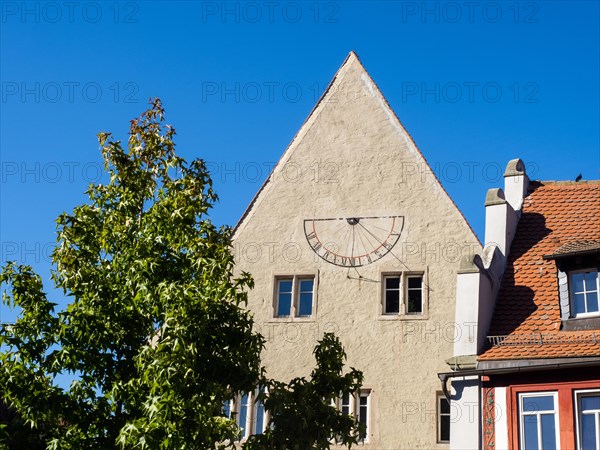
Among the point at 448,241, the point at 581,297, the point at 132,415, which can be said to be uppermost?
the point at 448,241

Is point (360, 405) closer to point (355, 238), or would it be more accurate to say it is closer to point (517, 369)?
point (355, 238)

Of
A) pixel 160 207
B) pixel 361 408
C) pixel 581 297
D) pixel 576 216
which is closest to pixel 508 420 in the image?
pixel 581 297

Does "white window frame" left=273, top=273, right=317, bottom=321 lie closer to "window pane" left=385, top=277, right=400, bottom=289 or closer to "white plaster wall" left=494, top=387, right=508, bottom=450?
"window pane" left=385, top=277, right=400, bottom=289

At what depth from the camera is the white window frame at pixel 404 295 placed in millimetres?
23703

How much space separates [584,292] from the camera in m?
20.8

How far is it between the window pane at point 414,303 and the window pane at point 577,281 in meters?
3.81

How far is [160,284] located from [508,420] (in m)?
7.17

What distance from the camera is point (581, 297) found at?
20781 mm

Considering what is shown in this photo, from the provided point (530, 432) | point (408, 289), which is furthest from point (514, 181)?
point (530, 432)

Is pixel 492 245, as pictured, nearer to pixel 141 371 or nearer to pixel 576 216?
pixel 576 216

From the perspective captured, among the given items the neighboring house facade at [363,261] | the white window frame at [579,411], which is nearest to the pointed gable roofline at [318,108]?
the neighboring house facade at [363,261]

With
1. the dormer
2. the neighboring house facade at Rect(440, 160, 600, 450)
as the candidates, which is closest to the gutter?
the neighboring house facade at Rect(440, 160, 600, 450)

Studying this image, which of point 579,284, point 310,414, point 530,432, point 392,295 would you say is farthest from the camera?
point 392,295

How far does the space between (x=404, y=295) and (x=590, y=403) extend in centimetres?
580
